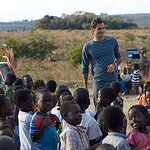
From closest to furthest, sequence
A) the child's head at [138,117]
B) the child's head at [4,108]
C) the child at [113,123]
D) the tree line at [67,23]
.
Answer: the child at [113,123] → the child's head at [138,117] → the child's head at [4,108] → the tree line at [67,23]

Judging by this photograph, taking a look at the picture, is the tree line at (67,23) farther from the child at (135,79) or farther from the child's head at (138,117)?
the child's head at (138,117)

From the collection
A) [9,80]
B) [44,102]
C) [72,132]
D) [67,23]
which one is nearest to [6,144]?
[72,132]

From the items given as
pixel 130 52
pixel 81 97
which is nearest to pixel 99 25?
pixel 81 97

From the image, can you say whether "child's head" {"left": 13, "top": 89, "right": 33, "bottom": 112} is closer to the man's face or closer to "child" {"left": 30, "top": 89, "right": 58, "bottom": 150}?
"child" {"left": 30, "top": 89, "right": 58, "bottom": 150}

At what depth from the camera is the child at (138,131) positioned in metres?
3.60

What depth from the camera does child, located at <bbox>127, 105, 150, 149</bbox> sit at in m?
3.60

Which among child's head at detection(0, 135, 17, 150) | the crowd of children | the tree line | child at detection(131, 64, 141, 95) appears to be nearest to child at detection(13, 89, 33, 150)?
the crowd of children

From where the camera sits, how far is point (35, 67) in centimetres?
1655

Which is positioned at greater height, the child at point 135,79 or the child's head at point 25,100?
the child's head at point 25,100

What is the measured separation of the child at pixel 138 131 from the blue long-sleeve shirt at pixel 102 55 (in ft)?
5.97

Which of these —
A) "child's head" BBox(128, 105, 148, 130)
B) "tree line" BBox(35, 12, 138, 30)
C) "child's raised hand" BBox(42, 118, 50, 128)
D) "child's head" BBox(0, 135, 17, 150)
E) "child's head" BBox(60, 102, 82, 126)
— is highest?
"child's head" BBox(0, 135, 17, 150)

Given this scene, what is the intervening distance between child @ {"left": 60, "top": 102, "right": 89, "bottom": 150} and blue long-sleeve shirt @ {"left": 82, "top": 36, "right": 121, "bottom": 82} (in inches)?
77.2

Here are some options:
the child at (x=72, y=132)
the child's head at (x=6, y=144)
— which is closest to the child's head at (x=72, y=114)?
the child at (x=72, y=132)

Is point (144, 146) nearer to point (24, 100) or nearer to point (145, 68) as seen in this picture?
point (24, 100)
